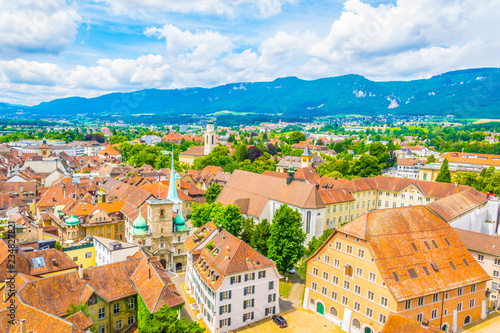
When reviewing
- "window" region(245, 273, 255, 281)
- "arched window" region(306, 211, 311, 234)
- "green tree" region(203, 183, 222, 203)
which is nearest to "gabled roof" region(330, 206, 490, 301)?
"window" region(245, 273, 255, 281)

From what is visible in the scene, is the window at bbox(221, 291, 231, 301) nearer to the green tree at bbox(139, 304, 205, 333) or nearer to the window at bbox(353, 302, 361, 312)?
the green tree at bbox(139, 304, 205, 333)

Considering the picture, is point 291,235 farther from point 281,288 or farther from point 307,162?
point 307,162

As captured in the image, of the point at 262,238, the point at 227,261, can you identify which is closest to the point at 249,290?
the point at 227,261

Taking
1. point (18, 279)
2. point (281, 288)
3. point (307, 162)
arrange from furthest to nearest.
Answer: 1. point (307, 162)
2. point (281, 288)
3. point (18, 279)

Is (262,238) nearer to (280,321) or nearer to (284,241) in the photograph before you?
(284,241)

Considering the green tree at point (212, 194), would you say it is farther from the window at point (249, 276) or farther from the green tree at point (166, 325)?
the green tree at point (166, 325)

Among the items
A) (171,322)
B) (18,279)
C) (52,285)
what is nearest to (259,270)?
(171,322)

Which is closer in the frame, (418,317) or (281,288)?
(418,317)
